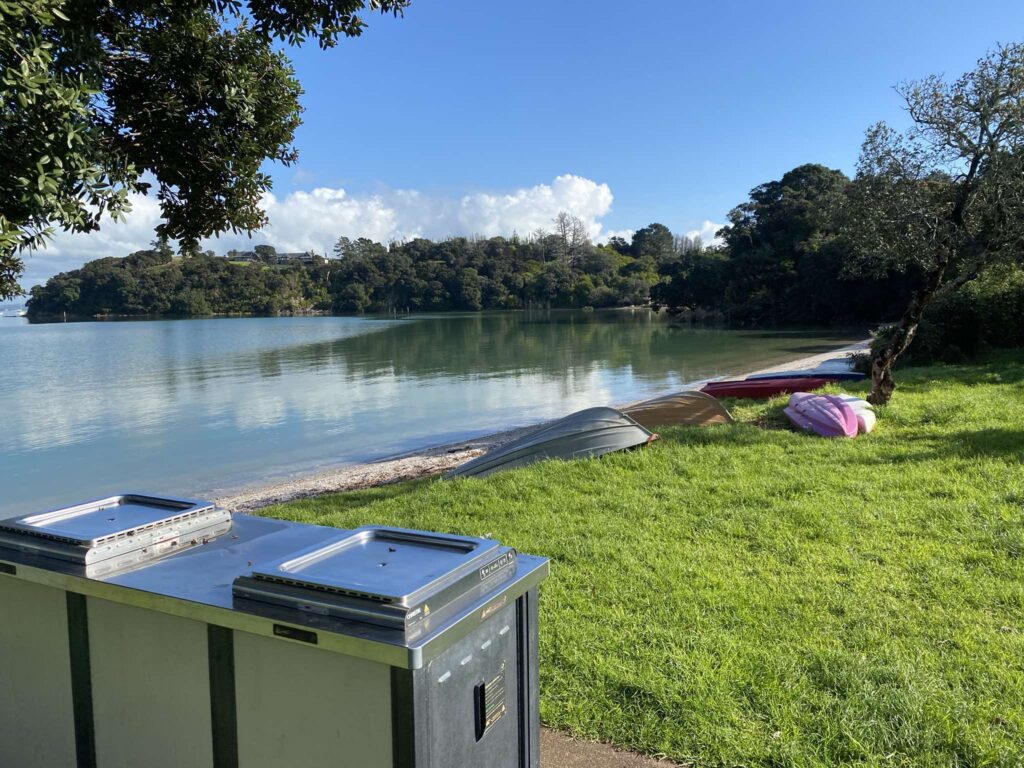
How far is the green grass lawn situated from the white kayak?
47 cm

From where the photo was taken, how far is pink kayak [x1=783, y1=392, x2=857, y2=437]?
864cm

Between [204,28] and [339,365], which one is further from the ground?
[204,28]

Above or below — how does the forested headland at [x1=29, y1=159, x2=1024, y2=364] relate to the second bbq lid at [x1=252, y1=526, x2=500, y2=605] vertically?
above

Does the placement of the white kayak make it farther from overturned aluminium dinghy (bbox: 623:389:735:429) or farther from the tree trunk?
overturned aluminium dinghy (bbox: 623:389:735:429)

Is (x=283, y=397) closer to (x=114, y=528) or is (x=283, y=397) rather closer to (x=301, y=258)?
(x=114, y=528)

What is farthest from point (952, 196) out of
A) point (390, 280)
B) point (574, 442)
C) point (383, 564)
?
point (390, 280)

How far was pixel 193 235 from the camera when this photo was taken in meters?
A: 5.79

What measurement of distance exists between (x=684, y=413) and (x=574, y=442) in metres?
2.90

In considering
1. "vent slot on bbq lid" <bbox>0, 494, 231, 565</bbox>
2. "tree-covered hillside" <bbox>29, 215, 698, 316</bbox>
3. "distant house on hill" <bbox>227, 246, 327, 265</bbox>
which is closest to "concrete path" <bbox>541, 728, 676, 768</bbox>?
"vent slot on bbq lid" <bbox>0, 494, 231, 565</bbox>

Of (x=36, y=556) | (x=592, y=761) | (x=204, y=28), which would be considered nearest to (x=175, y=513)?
(x=36, y=556)

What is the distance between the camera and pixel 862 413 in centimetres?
898

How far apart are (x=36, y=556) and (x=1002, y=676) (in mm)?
4050

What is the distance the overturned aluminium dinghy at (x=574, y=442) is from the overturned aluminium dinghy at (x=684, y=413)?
1718mm

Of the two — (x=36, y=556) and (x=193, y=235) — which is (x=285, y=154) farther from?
(x=36, y=556)
